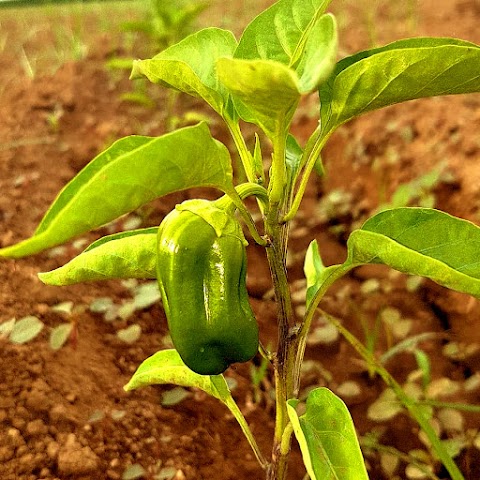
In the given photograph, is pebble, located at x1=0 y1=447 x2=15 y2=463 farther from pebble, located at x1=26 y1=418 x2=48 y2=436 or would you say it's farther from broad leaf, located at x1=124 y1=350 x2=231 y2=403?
broad leaf, located at x1=124 y1=350 x2=231 y2=403

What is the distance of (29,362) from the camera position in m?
1.18

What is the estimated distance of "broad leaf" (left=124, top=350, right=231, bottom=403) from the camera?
945 millimetres

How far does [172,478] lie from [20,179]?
1099 mm

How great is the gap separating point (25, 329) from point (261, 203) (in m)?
0.70

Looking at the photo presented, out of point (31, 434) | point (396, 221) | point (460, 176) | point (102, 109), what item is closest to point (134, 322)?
point (31, 434)

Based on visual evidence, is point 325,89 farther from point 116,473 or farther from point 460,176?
point 460,176

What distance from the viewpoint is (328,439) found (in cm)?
76

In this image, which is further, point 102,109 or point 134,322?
point 102,109

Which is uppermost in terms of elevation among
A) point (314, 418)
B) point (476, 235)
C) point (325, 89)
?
point (325, 89)

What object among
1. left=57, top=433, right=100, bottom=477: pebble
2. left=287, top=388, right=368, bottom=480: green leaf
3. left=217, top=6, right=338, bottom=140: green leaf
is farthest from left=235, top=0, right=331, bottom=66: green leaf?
left=57, top=433, right=100, bottom=477: pebble

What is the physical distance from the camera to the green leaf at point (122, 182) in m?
0.50

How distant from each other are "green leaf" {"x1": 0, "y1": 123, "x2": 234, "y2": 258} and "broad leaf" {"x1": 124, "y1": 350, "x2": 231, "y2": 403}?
0.46 metres

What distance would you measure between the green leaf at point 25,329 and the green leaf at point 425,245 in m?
0.74

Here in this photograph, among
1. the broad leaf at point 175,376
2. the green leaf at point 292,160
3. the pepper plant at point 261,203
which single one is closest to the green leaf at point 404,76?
the pepper plant at point 261,203
